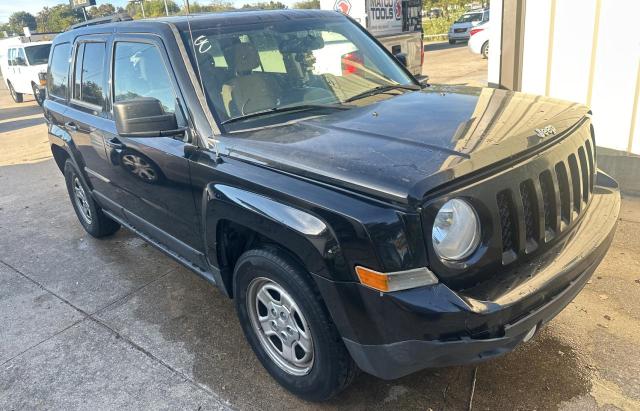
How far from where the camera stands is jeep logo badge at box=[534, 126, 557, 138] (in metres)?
2.39

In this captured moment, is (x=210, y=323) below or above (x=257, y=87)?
below

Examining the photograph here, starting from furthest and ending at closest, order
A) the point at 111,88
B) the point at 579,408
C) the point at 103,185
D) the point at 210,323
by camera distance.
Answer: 1. the point at 103,185
2. the point at 111,88
3. the point at 210,323
4. the point at 579,408

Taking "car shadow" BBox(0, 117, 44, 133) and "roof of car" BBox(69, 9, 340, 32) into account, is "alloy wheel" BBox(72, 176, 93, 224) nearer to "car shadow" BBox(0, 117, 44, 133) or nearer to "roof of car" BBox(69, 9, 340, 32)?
"roof of car" BBox(69, 9, 340, 32)

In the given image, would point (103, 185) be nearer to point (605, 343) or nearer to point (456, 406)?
point (456, 406)

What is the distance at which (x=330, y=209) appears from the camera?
2098mm

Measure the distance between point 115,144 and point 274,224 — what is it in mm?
1971

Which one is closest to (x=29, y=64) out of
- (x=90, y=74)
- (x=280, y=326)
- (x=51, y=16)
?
(x=90, y=74)

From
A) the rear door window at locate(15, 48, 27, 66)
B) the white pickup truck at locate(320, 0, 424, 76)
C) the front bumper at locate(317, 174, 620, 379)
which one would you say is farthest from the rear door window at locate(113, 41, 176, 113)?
the rear door window at locate(15, 48, 27, 66)

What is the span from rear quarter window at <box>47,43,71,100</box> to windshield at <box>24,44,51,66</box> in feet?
44.7

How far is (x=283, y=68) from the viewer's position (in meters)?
3.23

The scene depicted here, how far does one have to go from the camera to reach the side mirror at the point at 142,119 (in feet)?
9.17

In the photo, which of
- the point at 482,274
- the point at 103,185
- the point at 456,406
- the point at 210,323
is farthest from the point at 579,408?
the point at 103,185

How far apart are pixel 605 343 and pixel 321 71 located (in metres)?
2.35

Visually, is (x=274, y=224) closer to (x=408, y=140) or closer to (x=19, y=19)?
(x=408, y=140)
